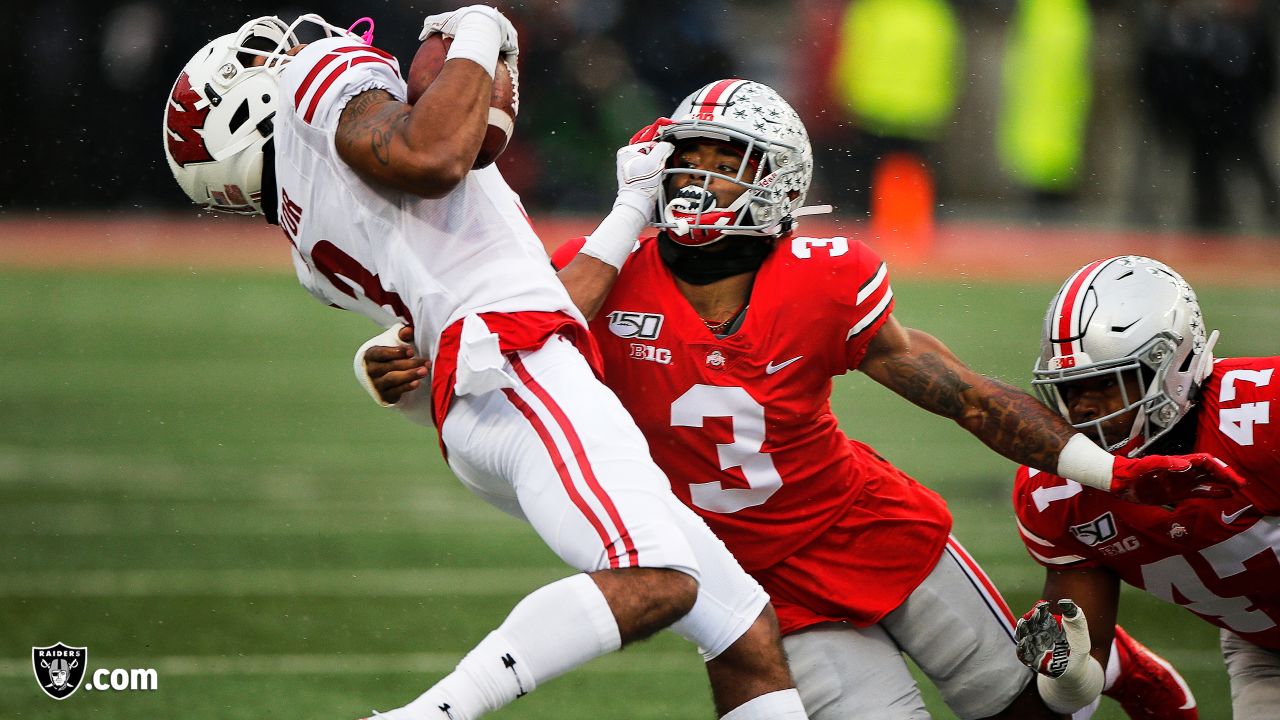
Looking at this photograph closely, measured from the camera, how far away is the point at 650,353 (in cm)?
316

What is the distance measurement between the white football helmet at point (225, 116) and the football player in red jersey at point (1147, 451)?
163cm

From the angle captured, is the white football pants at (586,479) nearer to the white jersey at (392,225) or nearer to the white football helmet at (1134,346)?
the white jersey at (392,225)

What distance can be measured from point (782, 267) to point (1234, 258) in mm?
10883

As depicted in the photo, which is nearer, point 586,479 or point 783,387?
point 586,479

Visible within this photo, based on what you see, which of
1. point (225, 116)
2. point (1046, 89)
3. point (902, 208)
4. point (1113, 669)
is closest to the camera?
point (225, 116)

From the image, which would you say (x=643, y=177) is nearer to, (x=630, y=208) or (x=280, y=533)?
(x=630, y=208)

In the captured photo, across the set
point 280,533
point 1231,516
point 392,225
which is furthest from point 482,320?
point 280,533

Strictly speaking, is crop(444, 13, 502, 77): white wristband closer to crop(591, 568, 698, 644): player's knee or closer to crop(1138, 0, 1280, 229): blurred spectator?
crop(591, 568, 698, 644): player's knee

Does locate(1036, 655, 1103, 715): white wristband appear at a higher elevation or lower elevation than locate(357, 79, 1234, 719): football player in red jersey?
lower

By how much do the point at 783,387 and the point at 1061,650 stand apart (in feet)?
2.53

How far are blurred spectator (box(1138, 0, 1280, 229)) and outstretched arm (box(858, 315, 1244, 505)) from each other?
10.9 metres

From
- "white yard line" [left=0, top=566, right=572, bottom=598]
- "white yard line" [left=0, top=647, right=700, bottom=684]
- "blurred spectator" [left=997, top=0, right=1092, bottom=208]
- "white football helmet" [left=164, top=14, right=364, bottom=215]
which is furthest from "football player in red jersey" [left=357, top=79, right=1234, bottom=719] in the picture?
"blurred spectator" [left=997, top=0, right=1092, bottom=208]

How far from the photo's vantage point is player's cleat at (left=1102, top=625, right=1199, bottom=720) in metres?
3.70

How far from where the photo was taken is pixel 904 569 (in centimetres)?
329
